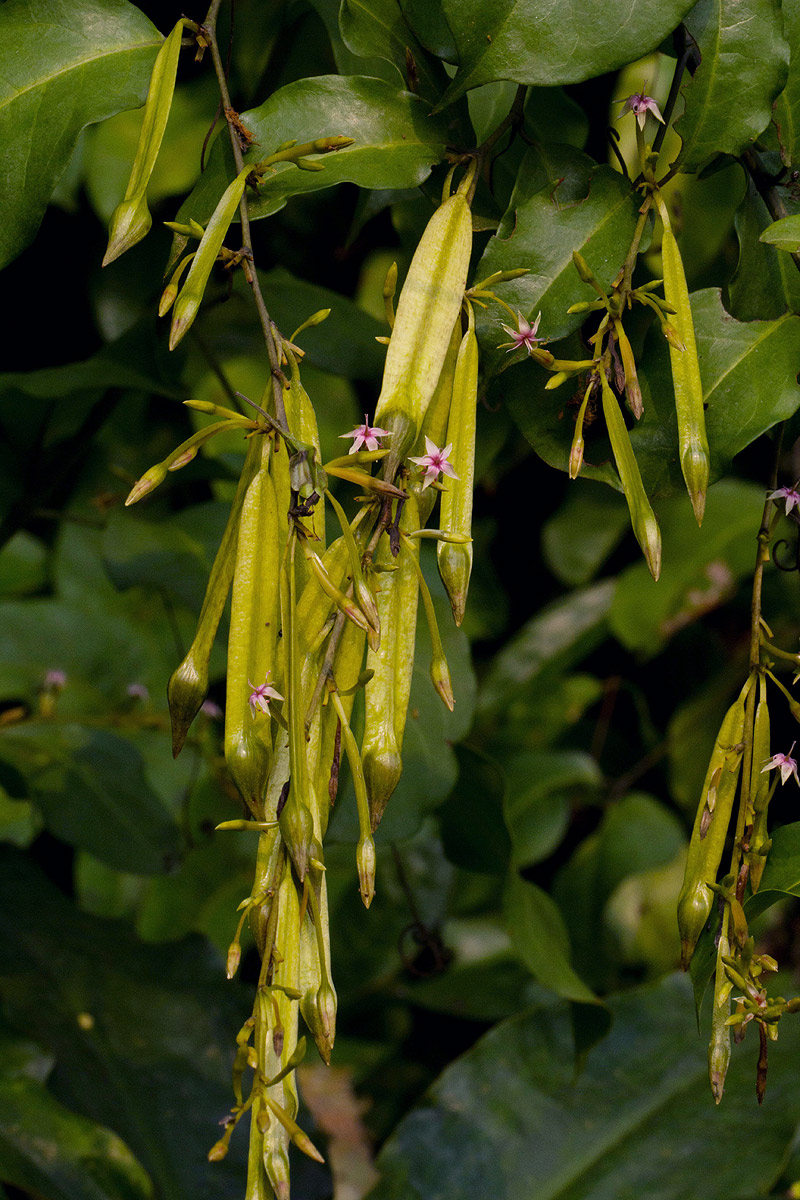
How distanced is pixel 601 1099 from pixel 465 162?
71 centimetres

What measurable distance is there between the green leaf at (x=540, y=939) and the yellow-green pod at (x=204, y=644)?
1.26 ft

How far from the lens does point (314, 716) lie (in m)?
0.29

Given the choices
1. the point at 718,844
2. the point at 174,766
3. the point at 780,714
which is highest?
the point at 718,844

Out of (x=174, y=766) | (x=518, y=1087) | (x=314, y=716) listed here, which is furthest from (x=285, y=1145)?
(x=174, y=766)

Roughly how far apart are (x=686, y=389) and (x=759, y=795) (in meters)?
0.15

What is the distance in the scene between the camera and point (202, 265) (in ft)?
1.00

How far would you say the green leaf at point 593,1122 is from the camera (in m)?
0.73

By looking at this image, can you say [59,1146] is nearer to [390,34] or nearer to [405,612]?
[405,612]

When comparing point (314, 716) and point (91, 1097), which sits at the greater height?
point (314, 716)

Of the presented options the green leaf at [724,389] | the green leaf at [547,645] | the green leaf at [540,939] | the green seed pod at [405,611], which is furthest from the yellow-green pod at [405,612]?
the green leaf at [547,645]

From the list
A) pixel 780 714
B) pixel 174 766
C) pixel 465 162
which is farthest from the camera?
pixel 174 766

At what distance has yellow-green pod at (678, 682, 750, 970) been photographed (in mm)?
350

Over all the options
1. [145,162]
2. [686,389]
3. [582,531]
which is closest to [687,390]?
[686,389]

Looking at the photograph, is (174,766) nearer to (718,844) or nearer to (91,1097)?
(91,1097)
